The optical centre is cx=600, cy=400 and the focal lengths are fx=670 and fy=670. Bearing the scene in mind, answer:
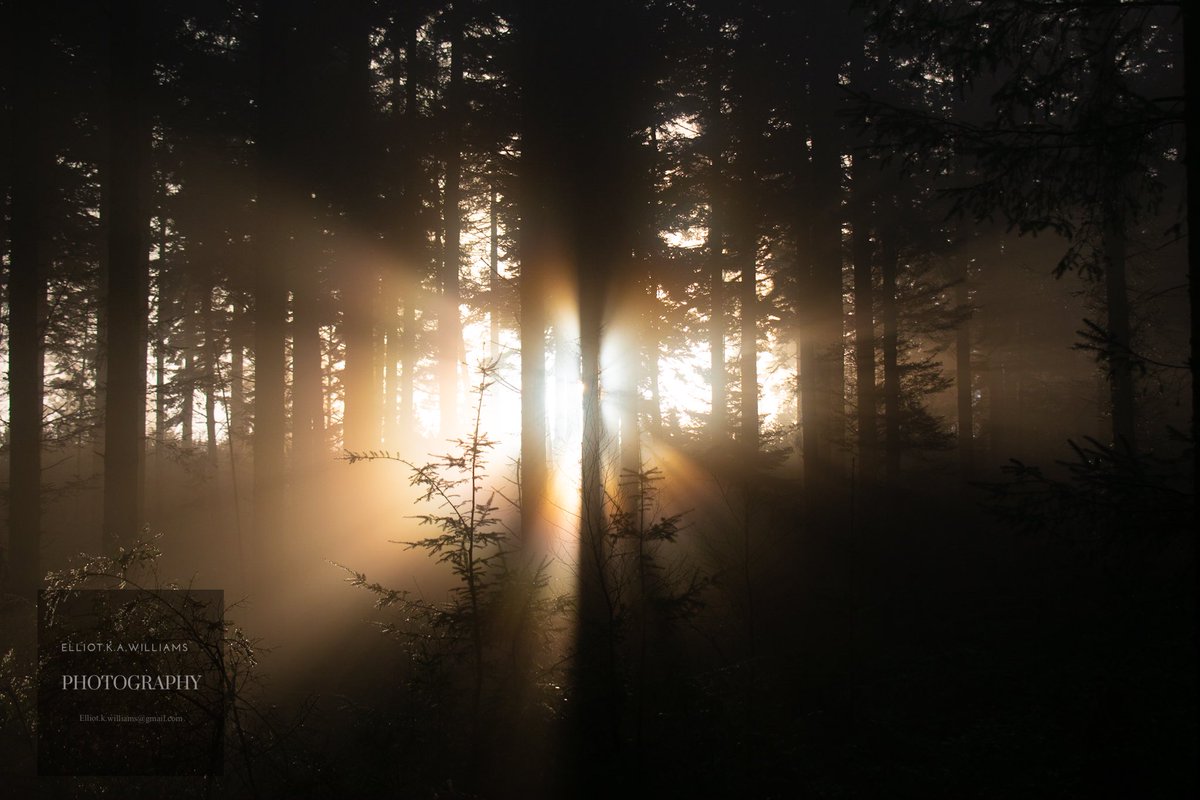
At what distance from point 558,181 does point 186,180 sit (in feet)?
36.3

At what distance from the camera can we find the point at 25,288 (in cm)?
1473

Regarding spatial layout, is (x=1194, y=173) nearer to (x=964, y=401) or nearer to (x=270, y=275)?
(x=270, y=275)

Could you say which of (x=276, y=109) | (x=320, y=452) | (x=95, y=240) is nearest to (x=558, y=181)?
(x=276, y=109)

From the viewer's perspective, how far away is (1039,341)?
29.3 m

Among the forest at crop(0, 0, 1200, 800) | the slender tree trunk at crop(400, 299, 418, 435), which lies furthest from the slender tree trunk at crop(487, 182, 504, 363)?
the slender tree trunk at crop(400, 299, 418, 435)

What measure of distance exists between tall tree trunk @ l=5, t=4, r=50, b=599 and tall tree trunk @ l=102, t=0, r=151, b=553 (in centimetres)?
281

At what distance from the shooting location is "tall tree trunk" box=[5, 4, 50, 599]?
14.3 m

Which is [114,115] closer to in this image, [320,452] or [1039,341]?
[320,452]

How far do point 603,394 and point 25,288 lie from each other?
12.9 metres

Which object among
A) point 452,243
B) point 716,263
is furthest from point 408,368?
point 716,263

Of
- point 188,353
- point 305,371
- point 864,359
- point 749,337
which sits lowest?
point 305,371

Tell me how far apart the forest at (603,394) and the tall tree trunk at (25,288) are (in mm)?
96

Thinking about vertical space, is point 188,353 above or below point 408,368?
above

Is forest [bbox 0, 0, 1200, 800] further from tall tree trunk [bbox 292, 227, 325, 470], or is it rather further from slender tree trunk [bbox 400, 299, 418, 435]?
slender tree trunk [bbox 400, 299, 418, 435]
